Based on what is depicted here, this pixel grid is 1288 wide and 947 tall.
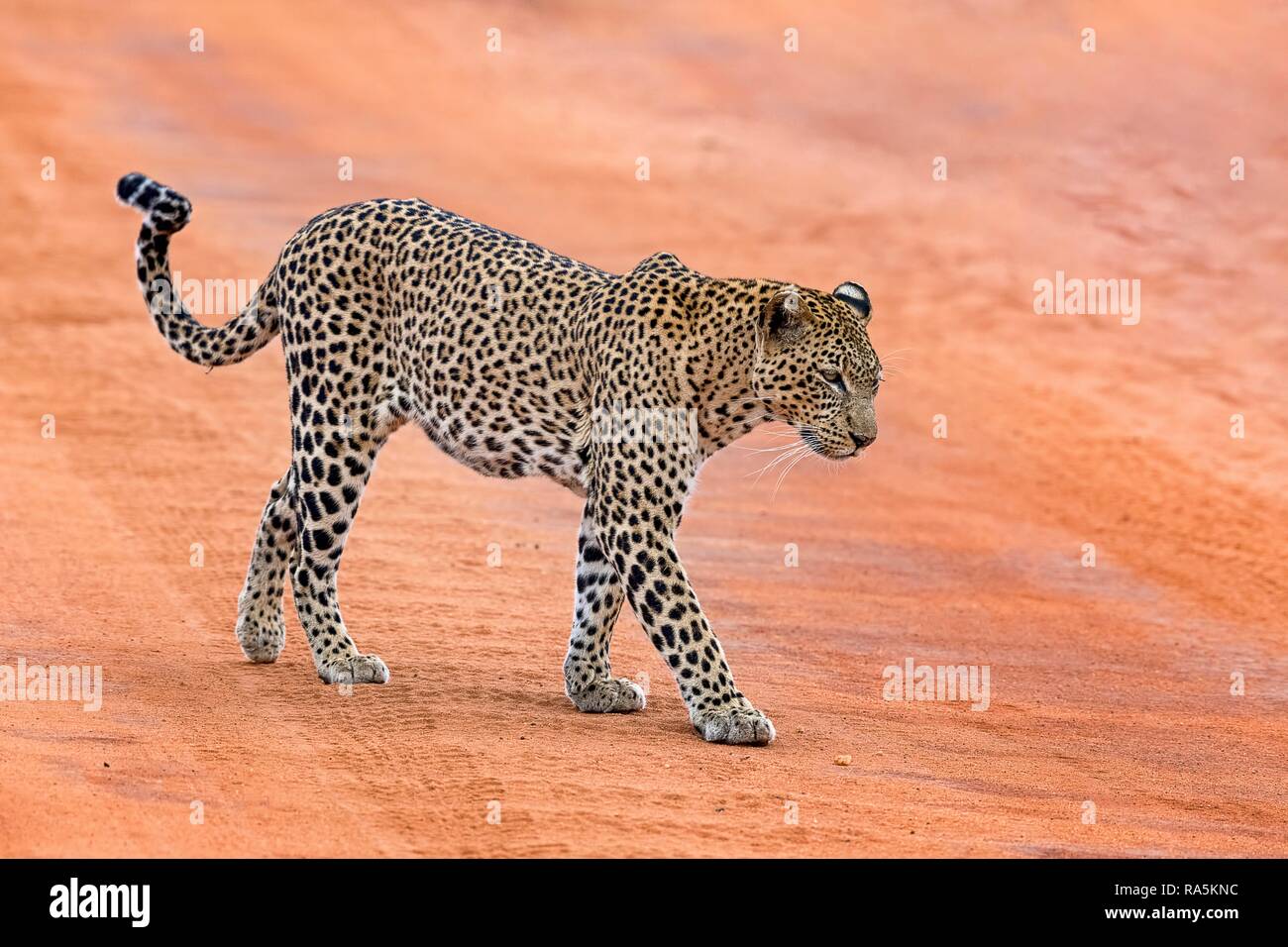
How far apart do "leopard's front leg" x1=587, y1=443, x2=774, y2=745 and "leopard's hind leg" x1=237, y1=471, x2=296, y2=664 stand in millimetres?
2144

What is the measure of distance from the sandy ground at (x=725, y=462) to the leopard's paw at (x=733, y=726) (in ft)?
0.88

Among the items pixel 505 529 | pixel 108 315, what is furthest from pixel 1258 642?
pixel 108 315

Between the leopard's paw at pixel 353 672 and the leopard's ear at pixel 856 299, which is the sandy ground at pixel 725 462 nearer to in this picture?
the leopard's paw at pixel 353 672

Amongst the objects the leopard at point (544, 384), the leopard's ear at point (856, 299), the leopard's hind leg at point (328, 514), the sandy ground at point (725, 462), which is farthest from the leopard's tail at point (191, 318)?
the leopard's ear at point (856, 299)

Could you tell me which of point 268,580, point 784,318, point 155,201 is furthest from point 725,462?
point 784,318

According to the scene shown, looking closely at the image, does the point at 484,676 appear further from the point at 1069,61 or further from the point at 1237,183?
the point at 1069,61

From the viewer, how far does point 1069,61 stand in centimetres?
3042

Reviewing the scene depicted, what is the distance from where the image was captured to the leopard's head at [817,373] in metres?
8.79

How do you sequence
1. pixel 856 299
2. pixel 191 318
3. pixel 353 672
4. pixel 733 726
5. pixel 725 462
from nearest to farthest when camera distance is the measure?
pixel 733 726, pixel 856 299, pixel 353 672, pixel 191 318, pixel 725 462

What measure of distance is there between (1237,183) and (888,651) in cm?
1656

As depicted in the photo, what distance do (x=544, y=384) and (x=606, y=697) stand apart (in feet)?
5.41

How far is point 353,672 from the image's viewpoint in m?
9.59

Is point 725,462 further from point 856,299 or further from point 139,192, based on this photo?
point 139,192

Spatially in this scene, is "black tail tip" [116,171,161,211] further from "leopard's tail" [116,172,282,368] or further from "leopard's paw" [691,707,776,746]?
"leopard's paw" [691,707,776,746]
